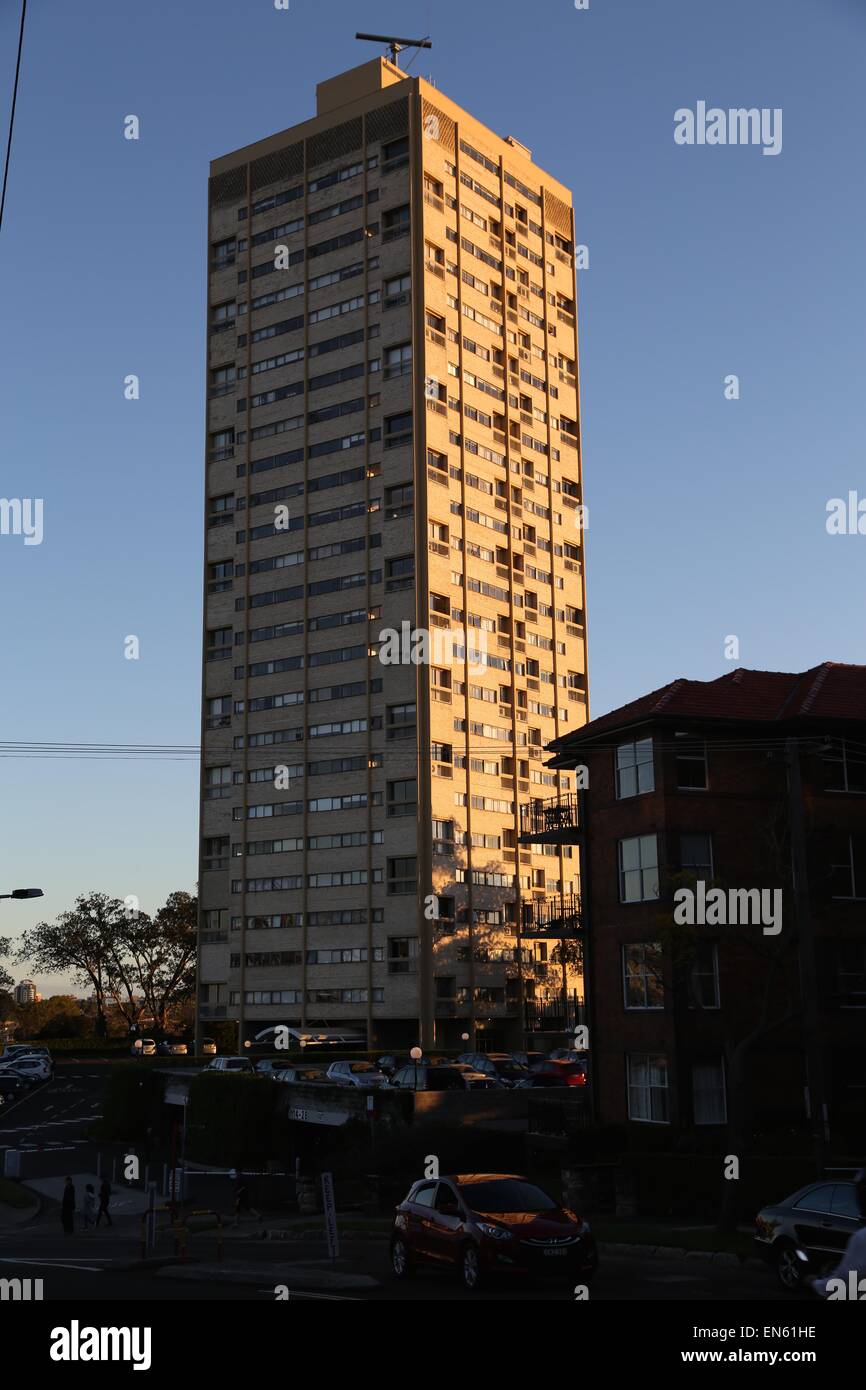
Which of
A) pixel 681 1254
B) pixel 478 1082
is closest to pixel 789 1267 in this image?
pixel 681 1254

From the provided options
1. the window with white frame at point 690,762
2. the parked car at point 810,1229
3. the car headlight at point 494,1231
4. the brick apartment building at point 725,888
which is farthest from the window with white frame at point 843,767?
the car headlight at point 494,1231

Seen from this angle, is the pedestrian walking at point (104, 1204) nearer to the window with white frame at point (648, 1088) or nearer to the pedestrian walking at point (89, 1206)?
the pedestrian walking at point (89, 1206)

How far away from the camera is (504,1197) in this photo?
21.0m

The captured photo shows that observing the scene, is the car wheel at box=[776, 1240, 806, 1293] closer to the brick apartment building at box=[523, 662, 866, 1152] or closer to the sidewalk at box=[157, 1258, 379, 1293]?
the sidewalk at box=[157, 1258, 379, 1293]

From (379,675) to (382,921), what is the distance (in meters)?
16.1

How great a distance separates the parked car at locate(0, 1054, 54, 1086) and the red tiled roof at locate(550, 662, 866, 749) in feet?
165

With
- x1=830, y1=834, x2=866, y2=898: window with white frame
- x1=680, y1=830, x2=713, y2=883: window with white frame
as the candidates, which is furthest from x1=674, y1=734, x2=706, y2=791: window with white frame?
x1=830, y1=834, x2=866, y2=898: window with white frame

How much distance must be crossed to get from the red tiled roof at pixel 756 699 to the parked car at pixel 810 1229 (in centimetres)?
2219

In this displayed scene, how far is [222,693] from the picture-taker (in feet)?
333

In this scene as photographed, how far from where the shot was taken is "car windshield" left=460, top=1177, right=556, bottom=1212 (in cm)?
2073

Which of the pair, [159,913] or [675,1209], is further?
[159,913]

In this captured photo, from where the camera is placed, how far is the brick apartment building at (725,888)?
132 feet
